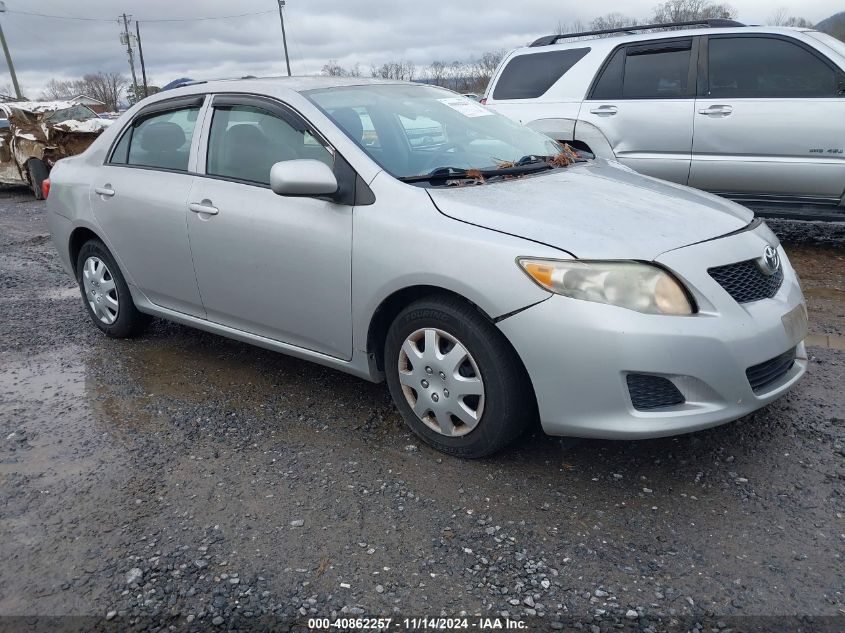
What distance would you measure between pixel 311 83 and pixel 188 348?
1.97 metres

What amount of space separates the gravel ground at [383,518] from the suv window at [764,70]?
9.63 feet

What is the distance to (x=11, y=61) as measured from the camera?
42.9 meters

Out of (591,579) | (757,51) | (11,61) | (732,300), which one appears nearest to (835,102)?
(757,51)

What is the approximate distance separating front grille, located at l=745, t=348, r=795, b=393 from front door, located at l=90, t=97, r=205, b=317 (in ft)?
9.32

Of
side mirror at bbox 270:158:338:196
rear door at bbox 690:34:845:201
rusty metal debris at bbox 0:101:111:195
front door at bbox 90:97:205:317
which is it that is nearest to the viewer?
side mirror at bbox 270:158:338:196

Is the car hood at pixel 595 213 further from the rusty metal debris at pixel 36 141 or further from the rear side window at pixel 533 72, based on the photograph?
the rusty metal debris at pixel 36 141

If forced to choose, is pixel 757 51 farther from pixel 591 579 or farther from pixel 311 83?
pixel 591 579

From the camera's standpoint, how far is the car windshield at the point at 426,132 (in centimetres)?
340

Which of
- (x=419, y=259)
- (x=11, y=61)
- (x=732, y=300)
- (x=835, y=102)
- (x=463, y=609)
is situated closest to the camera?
(x=463, y=609)

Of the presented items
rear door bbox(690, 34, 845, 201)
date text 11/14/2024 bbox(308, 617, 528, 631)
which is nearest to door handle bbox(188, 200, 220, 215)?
date text 11/14/2024 bbox(308, 617, 528, 631)

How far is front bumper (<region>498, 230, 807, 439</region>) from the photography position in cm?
258

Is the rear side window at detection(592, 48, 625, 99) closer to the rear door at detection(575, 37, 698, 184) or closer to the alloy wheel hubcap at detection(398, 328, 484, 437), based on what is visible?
the rear door at detection(575, 37, 698, 184)

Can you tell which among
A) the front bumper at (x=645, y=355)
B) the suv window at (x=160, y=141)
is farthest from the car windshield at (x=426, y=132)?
the front bumper at (x=645, y=355)

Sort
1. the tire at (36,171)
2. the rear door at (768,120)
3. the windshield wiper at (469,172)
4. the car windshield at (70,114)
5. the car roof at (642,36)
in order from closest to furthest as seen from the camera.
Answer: the windshield wiper at (469,172)
the rear door at (768,120)
the car roof at (642,36)
the tire at (36,171)
the car windshield at (70,114)
